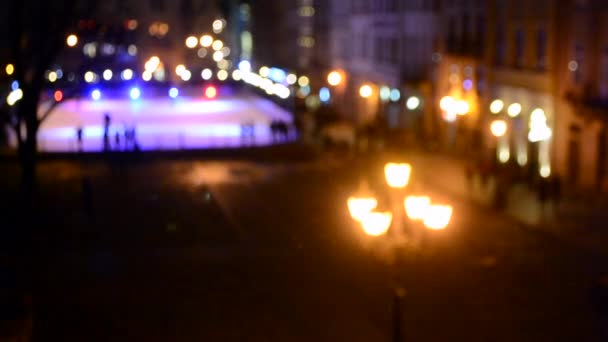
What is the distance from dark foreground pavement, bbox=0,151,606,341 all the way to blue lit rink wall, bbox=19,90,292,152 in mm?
12040

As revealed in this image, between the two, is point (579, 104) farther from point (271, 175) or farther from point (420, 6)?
point (420, 6)

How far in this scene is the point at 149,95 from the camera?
3110 inches

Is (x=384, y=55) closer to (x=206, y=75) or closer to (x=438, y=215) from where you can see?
(x=206, y=75)

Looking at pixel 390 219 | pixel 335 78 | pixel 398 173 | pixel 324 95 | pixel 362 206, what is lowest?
pixel 324 95

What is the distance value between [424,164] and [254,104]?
33247 mm

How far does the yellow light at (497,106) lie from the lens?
4041 cm

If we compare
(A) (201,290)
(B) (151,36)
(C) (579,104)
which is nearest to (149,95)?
(B) (151,36)

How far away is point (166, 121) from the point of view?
5925cm

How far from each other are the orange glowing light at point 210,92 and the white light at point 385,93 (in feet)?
82.5

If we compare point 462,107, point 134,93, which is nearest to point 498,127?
point 462,107

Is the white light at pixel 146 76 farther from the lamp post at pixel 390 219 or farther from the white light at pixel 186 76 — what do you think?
the lamp post at pixel 390 219

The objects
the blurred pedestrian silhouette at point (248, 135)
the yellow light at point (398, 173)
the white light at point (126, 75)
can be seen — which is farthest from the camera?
the white light at point (126, 75)

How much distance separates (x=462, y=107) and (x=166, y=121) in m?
21.9

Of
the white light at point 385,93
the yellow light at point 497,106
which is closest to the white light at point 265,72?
the white light at point 385,93
